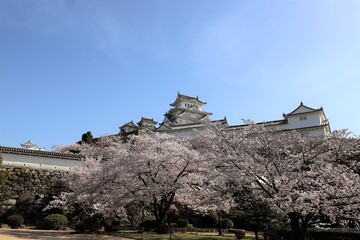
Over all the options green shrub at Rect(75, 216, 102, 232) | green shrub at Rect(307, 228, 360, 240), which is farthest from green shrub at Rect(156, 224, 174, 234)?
green shrub at Rect(307, 228, 360, 240)

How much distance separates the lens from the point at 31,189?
84.8 ft

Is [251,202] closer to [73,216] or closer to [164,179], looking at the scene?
[164,179]

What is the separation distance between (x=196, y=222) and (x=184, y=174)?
8.34 m

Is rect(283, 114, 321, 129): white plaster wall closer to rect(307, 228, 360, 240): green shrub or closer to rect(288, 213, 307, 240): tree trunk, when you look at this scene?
rect(307, 228, 360, 240): green shrub

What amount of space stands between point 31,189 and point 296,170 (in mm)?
21474

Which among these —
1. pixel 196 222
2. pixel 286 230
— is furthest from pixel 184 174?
pixel 196 222

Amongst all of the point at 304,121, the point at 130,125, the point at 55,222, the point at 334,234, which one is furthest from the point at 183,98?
the point at 334,234

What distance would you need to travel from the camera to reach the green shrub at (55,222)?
2197cm

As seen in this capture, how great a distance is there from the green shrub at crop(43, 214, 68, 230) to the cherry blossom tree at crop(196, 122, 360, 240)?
537 inches

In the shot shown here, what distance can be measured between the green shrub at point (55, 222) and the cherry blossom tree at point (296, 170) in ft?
44.7

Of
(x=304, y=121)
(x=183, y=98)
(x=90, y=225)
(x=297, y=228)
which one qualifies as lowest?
(x=90, y=225)

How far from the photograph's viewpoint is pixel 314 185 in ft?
37.7

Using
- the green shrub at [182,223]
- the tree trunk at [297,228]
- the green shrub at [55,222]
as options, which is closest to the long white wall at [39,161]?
the green shrub at [55,222]

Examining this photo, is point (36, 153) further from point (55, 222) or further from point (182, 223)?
point (182, 223)
